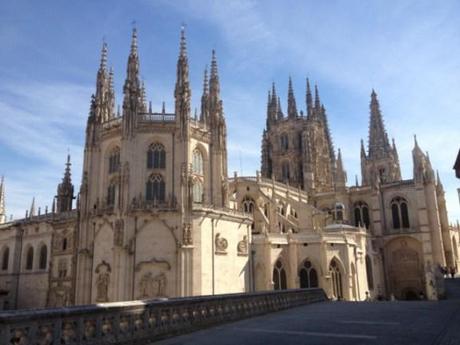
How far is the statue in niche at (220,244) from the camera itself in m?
36.8

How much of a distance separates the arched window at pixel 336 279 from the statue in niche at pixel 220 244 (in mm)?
12634

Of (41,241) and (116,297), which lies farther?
(41,241)

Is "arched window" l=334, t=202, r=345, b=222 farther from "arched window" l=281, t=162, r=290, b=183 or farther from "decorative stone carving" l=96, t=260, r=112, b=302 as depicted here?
"decorative stone carving" l=96, t=260, r=112, b=302

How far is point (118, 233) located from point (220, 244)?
9.10 metres

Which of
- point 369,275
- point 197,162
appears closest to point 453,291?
point 197,162

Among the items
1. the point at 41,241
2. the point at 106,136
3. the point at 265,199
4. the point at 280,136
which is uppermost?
the point at 280,136

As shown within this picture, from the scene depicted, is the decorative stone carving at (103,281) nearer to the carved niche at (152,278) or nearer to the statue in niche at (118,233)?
the statue in niche at (118,233)

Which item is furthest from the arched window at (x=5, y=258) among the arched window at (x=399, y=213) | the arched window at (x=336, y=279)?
the arched window at (x=399, y=213)

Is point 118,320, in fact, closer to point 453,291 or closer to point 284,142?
point 453,291

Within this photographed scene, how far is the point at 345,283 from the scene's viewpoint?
42.8 meters

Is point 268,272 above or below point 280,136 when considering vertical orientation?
below

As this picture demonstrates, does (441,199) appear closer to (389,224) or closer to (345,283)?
(389,224)

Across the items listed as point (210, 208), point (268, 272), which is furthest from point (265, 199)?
point (210, 208)

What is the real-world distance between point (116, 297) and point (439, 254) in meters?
41.2
